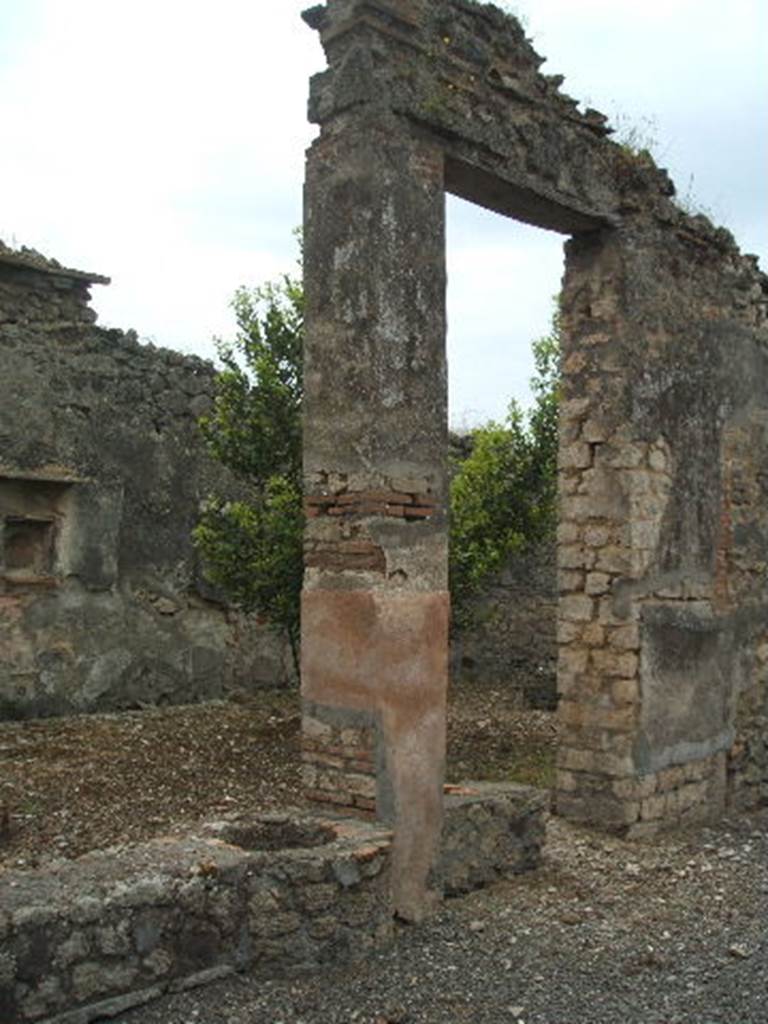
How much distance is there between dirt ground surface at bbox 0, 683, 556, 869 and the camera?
241 inches

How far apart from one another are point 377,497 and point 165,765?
373 centimetres

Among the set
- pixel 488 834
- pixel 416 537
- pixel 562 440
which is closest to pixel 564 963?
pixel 488 834

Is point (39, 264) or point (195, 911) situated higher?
point (39, 264)

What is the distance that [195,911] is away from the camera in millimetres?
3961

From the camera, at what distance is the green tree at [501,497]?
27.7 ft

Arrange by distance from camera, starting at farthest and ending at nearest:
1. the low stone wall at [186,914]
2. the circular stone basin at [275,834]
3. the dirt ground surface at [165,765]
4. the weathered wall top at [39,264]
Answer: the weathered wall top at [39,264]
the dirt ground surface at [165,765]
the circular stone basin at [275,834]
the low stone wall at [186,914]

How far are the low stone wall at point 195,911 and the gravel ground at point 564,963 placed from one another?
11 cm

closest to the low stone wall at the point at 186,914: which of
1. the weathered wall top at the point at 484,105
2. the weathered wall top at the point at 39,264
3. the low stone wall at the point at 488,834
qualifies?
the low stone wall at the point at 488,834

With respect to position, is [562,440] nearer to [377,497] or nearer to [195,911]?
[377,497]

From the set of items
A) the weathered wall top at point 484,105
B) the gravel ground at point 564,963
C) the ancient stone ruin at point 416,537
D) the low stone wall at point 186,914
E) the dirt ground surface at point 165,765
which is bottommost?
the gravel ground at point 564,963

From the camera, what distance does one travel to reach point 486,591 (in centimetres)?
1286

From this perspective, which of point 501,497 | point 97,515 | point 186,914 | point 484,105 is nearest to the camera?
point 186,914

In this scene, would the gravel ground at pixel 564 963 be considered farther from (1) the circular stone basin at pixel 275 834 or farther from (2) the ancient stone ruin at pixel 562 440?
(1) the circular stone basin at pixel 275 834

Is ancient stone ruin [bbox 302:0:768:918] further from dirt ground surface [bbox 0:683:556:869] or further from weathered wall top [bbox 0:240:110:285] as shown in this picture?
weathered wall top [bbox 0:240:110:285]
